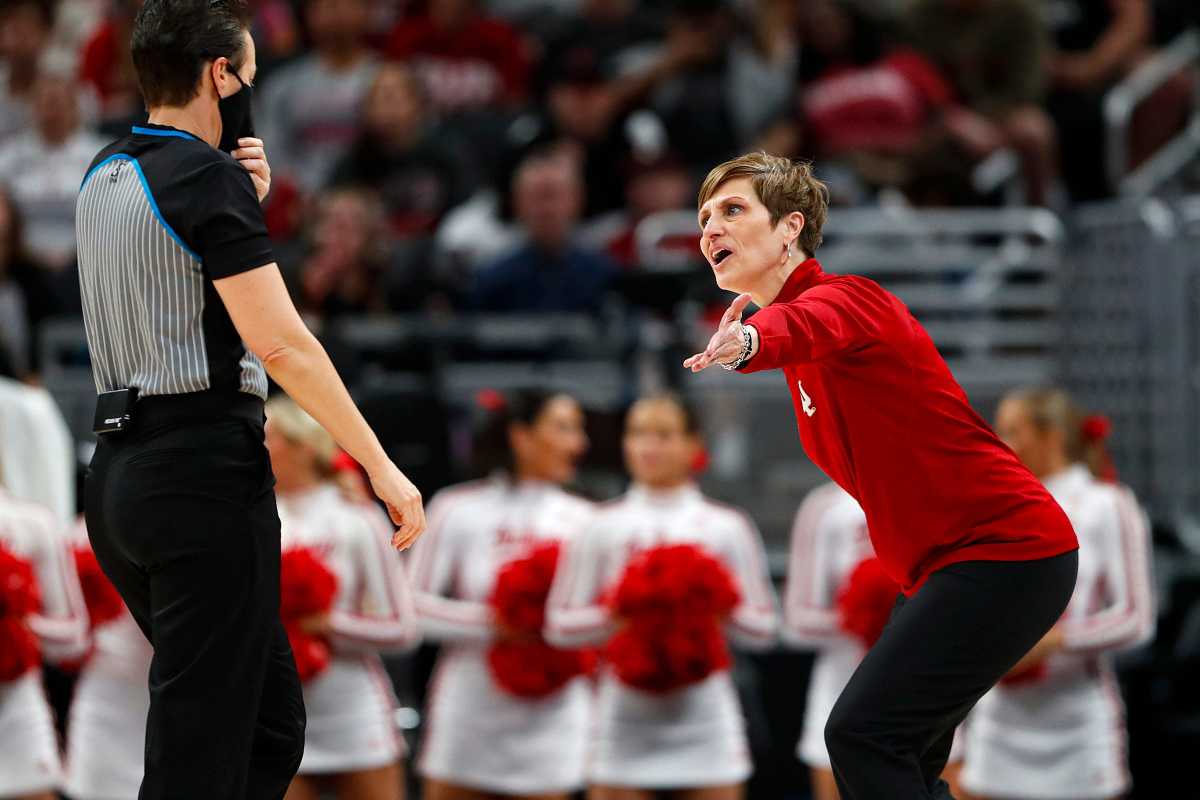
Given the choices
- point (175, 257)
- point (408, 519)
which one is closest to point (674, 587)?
point (408, 519)

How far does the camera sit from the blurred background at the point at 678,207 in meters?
7.75

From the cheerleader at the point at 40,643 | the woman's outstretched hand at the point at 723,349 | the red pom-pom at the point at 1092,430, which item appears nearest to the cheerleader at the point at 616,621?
the red pom-pom at the point at 1092,430

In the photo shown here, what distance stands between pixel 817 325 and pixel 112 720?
3.40 m

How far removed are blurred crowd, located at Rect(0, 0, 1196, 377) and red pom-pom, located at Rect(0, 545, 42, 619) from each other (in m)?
2.41

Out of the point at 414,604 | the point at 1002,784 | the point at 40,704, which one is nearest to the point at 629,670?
the point at 414,604

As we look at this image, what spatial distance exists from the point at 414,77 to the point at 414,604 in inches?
160

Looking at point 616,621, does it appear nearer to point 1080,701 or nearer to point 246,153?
point 1080,701

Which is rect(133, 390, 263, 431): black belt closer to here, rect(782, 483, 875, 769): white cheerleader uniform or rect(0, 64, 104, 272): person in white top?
rect(782, 483, 875, 769): white cheerleader uniform

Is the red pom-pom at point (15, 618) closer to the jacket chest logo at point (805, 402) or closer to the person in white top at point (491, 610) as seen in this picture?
the person in white top at point (491, 610)

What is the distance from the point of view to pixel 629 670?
6.06 meters

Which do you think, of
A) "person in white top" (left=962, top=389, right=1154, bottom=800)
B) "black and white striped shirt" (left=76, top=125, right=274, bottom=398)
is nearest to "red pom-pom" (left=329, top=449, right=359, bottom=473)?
"person in white top" (left=962, top=389, right=1154, bottom=800)

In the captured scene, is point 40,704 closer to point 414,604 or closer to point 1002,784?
point 414,604

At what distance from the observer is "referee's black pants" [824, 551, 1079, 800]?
3.67 metres

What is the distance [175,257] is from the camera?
3338mm
